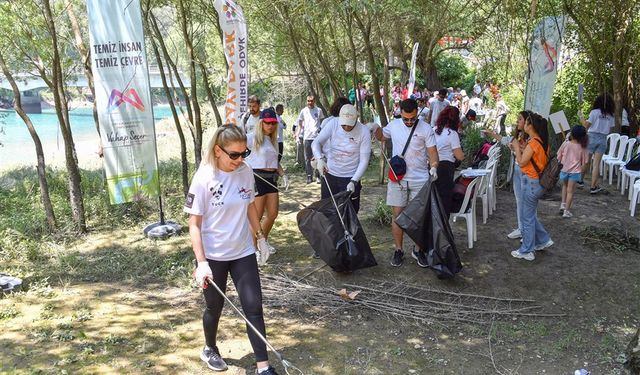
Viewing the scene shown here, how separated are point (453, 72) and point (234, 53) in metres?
21.5

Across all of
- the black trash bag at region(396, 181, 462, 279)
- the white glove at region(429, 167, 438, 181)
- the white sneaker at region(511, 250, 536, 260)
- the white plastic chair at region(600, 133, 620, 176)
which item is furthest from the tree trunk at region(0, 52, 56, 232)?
the white plastic chair at region(600, 133, 620, 176)

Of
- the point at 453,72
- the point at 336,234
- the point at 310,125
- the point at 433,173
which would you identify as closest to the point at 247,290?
the point at 336,234

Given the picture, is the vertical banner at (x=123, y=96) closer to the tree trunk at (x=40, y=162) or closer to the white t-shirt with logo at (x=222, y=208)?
the tree trunk at (x=40, y=162)

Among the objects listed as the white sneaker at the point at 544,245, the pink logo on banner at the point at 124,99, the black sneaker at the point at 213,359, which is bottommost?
the black sneaker at the point at 213,359

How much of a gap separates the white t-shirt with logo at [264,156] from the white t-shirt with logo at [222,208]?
200 centimetres

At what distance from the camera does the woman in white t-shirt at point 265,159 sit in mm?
5074

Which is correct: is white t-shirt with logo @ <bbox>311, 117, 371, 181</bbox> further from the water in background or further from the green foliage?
the green foliage

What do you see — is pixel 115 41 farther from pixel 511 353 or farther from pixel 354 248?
pixel 511 353

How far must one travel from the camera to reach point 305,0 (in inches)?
228

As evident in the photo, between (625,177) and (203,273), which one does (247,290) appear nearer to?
(203,273)

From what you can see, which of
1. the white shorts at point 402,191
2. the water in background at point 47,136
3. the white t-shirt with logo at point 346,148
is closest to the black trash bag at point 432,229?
the white shorts at point 402,191

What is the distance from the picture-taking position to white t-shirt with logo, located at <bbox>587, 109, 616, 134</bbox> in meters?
7.91

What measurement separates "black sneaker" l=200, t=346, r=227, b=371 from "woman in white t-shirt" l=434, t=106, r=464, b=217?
8.68 feet

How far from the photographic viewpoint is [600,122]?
26.1ft
